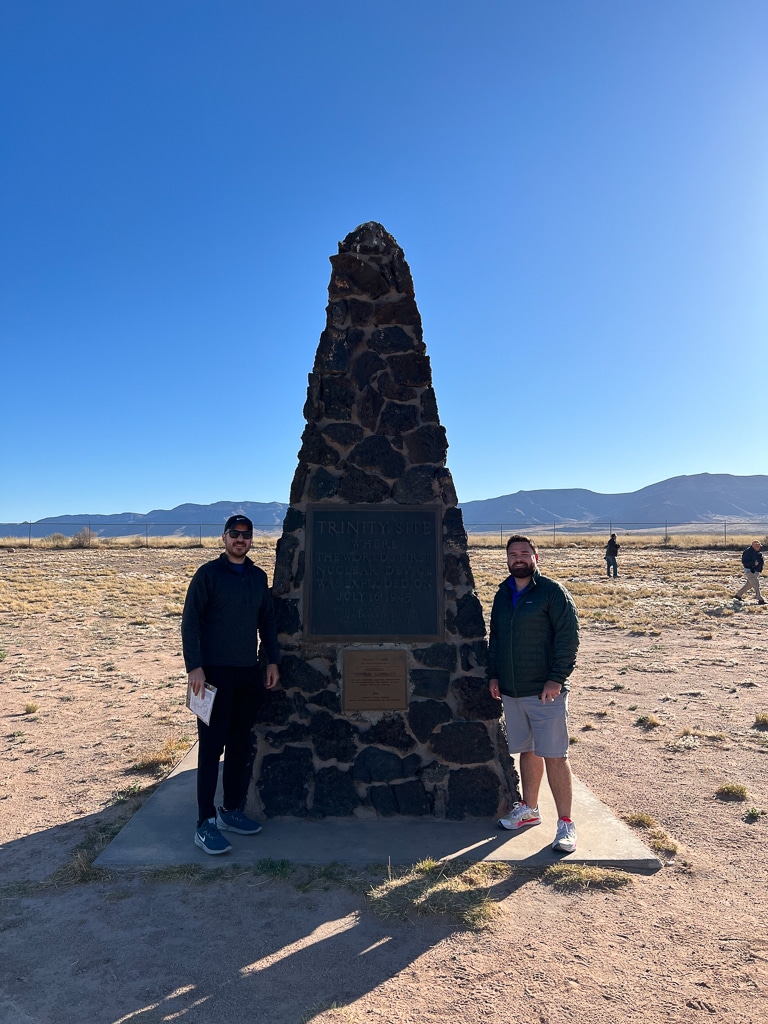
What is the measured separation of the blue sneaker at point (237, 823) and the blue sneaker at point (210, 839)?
249 millimetres

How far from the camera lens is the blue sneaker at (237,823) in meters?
4.51

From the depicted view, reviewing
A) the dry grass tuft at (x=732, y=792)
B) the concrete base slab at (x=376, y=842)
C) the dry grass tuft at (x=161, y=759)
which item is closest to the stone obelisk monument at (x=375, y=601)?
the concrete base slab at (x=376, y=842)

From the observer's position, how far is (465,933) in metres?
3.43

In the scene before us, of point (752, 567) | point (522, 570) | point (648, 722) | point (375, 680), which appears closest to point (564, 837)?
point (375, 680)

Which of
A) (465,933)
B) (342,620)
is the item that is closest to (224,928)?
(465,933)

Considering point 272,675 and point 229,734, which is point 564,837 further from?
point 229,734

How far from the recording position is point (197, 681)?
4.13 metres

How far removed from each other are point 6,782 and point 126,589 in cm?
1747

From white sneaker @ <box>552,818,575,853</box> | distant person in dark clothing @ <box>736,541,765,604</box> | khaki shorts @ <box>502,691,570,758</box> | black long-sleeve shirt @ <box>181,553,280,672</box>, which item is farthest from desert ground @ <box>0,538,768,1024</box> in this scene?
distant person in dark clothing @ <box>736,541,765,604</box>

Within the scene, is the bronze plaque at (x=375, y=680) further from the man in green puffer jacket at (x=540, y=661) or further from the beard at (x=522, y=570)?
the beard at (x=522, y=570)

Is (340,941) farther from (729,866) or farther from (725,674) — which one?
(725,674)

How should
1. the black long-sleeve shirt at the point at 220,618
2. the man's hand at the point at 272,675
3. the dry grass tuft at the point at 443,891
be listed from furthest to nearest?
1. the man's hand at the point at 272,675
2. the black long-sleeve shirt at the point at 220,618
3. the dry grass tuft at the point at 443,891

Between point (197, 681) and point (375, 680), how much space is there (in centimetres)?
128

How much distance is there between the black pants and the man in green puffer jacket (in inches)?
63.6
